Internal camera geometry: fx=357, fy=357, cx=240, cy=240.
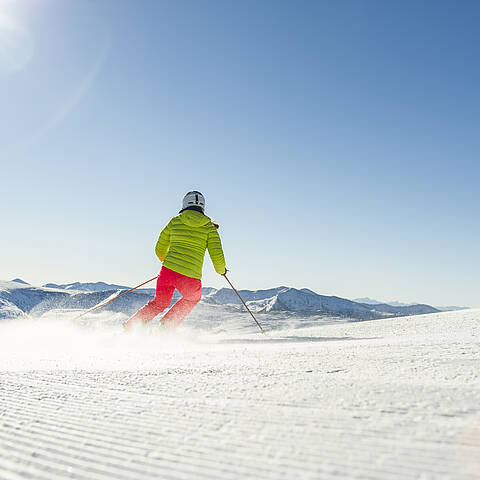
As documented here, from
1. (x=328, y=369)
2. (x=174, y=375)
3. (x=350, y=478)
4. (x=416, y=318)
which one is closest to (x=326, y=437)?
(x=350, y=478)

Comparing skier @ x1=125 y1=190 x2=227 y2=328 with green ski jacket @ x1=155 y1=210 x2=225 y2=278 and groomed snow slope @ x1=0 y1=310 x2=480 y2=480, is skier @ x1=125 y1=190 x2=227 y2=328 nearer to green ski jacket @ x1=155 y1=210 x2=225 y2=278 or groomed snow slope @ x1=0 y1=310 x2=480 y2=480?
green ski jacket @ x1=155 y1=210 x2=225 y2=278

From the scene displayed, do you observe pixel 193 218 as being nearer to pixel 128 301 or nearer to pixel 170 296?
pixel 170 296

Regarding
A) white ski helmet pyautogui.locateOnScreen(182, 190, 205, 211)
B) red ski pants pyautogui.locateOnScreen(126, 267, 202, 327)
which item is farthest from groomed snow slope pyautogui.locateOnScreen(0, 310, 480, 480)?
white ski helmet pyautogui.locateOnScreen(182, 190, 205, 211)

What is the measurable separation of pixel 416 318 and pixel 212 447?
4030mm

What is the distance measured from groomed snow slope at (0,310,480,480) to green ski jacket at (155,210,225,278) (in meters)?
2.76

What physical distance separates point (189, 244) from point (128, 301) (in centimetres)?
869

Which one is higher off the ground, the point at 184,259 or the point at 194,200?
the point at 194,200

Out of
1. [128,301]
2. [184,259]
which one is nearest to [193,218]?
[184,259]

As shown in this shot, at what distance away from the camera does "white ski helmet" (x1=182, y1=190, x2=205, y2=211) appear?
5027 mm

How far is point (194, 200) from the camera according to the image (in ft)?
16.5

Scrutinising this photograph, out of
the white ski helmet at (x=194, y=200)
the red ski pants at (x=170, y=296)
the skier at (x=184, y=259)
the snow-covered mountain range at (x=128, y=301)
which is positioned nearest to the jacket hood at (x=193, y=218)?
the skier at (x=184, y=259)

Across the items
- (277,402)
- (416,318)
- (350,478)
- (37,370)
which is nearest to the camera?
(350,478)

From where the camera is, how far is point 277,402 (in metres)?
1.15

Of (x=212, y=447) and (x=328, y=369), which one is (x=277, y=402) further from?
(x=328, y=369)
